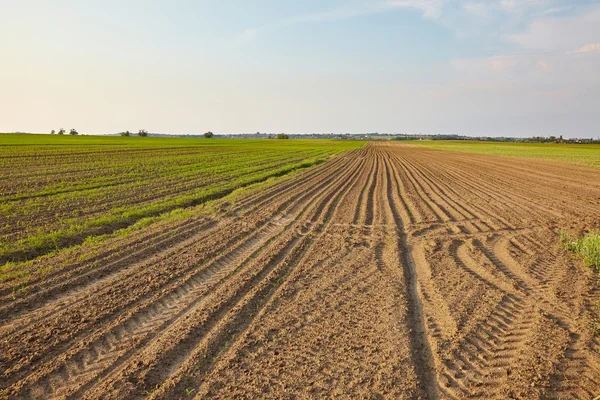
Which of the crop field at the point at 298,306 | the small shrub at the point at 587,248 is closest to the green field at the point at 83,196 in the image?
the crop field at the point at 298,306

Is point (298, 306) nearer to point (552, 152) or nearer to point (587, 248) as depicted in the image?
point (587, 248)

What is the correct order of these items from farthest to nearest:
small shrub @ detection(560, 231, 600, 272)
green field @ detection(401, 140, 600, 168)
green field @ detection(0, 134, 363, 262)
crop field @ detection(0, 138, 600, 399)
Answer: green field @ detection(401, 140, 600, 168)
green field @ detection(0, 134, 363, 262)
small shrub @ detection(560, 231, 600, 272)
crop field @ detection(0, 138, 600, 399)

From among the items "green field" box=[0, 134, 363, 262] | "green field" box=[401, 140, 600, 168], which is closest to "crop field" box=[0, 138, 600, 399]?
"green field" box=[0, 134, 363, 262]

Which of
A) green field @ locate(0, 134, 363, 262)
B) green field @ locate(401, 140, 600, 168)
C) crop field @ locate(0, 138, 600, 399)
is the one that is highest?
crop field @ locate(0, 138, 600, 399)

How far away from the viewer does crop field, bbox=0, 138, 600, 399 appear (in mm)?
4227

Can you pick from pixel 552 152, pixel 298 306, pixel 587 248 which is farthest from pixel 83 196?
pixel 552 152

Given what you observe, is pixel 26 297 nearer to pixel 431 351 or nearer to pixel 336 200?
pixel 431 351

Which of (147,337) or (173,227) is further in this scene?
(173,227)

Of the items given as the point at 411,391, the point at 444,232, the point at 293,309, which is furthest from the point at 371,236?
the point at 411,391

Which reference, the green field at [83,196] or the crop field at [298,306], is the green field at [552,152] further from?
the crop field at [298,306]

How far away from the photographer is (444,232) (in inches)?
416

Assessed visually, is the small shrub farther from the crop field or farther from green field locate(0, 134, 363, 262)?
green field locate(0, 134, 363, 262)

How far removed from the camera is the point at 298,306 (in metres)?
5.96

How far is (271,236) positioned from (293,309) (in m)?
4.24
